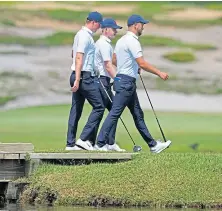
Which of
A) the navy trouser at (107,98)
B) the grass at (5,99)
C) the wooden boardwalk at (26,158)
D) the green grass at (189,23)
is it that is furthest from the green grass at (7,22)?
the wooden boardwalk at (26,158)

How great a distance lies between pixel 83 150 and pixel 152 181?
202 cm

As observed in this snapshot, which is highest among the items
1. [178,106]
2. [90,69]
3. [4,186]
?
[90,69]

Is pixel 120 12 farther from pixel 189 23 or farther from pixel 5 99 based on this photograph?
pixel 5 99

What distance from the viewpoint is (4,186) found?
16938 mm

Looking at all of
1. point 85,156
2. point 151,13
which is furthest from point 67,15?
point 85,156

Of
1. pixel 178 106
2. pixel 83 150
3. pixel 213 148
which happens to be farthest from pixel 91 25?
pixel 178 106

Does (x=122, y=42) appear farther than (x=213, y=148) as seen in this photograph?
No

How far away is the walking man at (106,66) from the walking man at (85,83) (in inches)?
12.8

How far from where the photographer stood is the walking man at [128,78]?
1767 cm

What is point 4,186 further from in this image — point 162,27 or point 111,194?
point 162,27

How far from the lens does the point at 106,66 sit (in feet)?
60.1

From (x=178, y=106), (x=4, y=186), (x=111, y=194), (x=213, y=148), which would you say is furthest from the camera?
(x=178, y=106)

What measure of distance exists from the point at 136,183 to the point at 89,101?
2.23m

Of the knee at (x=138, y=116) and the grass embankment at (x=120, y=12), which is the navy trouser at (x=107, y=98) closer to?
the knee at (x=138, y=116)
